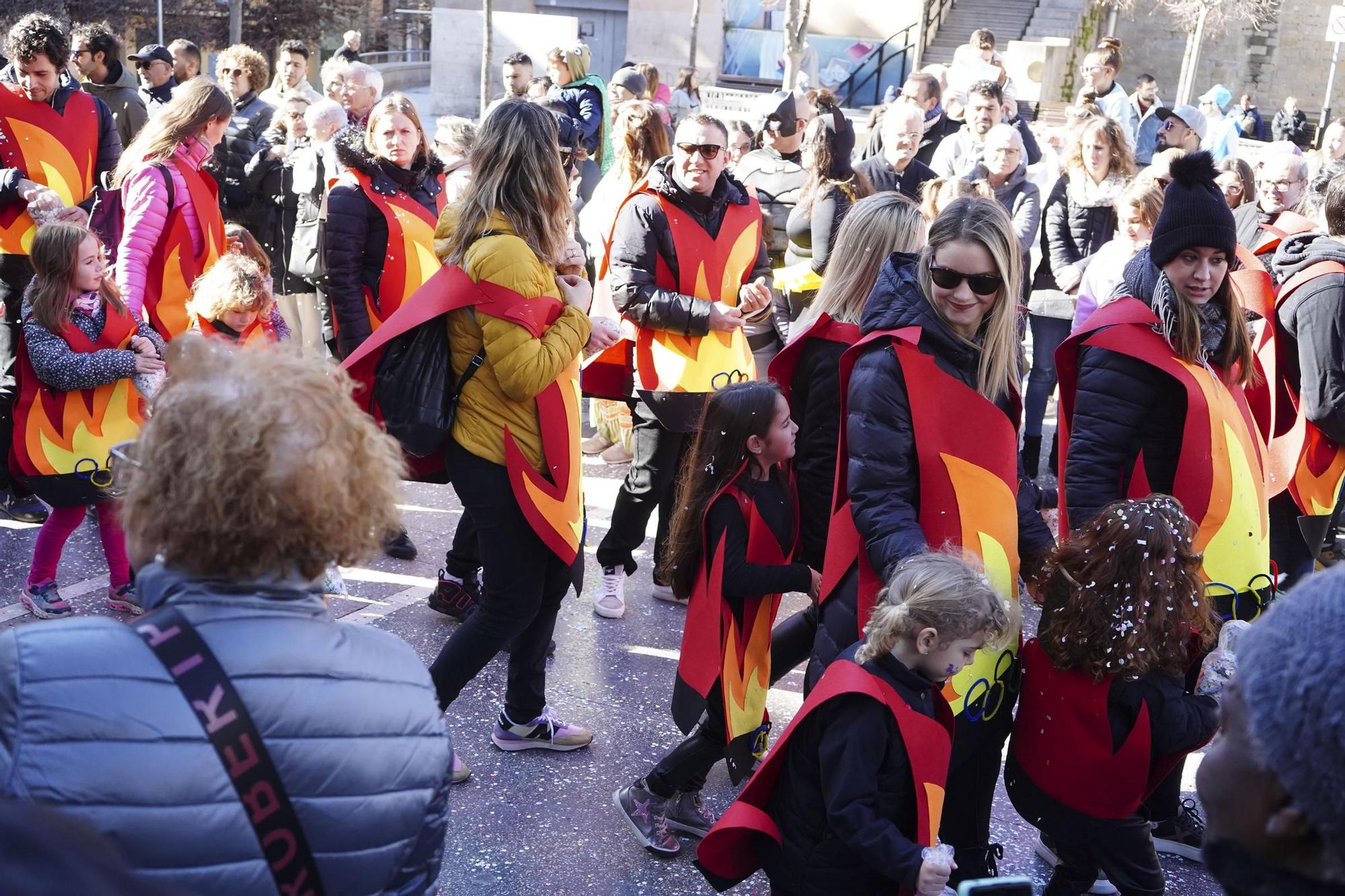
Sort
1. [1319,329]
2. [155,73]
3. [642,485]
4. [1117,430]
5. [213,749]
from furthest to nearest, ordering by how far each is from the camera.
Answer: [155,73]
[642,485]
[1319,329]
[1117,430]
[213,749]

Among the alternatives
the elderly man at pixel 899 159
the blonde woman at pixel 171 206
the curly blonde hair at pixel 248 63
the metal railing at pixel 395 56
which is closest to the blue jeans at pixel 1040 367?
the elderly man at pixel 899 159

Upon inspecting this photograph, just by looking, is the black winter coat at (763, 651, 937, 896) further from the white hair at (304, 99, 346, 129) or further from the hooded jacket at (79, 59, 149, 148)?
the hooded jacket at (79, 59, 149, 148)

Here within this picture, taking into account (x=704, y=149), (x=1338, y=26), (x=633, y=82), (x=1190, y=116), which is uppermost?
(x=1338, y=26)

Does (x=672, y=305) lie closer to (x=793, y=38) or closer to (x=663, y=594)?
(x=663, y=594)

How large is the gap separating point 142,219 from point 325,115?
1908 millimetres

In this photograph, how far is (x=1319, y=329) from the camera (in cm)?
454

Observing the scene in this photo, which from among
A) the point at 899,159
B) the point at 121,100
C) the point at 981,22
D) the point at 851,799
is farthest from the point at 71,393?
the point at 981,22

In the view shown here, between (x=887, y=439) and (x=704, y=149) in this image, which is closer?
(x=887, y=439)

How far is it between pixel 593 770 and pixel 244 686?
2.52 metres

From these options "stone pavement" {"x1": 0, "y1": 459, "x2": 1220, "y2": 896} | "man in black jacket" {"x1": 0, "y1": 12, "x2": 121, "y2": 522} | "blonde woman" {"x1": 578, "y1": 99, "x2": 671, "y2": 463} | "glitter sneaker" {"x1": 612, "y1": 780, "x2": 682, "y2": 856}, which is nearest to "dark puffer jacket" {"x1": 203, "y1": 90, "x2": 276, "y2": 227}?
"man in black jacket" {"x1": 0, "y1": 12, "x2": 121, "y2": 522}

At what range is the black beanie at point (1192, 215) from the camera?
10.9 feet

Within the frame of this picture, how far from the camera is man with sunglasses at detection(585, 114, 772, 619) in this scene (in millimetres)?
4891

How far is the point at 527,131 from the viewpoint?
11.6 feet

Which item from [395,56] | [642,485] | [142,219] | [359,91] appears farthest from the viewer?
[395,56]
